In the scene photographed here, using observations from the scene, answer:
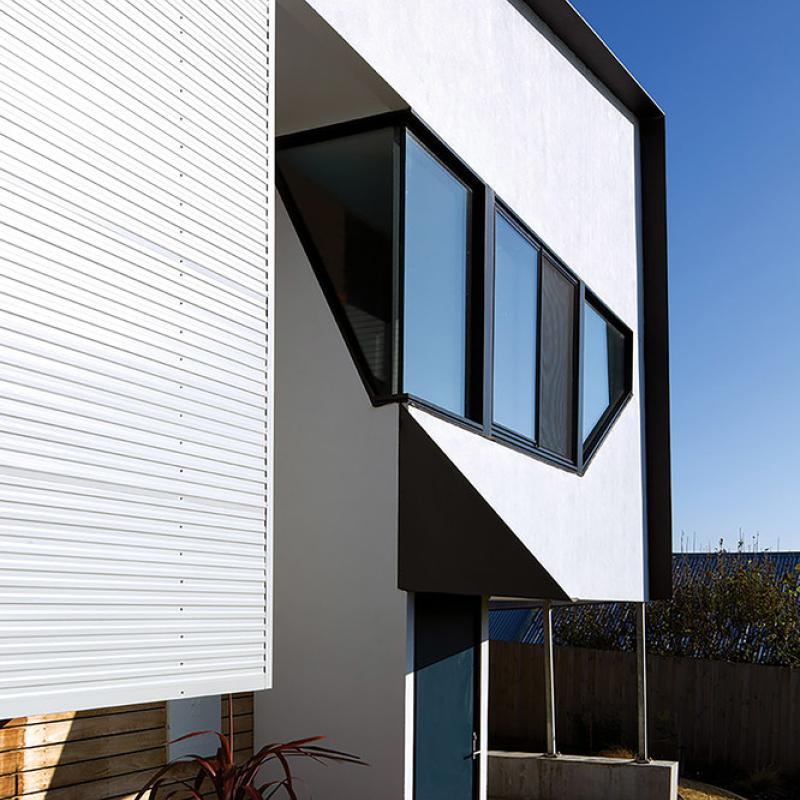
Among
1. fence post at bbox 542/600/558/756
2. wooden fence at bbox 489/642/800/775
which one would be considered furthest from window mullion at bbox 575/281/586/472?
wooden fence at bbox 489/642/800/775

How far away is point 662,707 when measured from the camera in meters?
17.1

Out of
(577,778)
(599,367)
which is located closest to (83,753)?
(599,367)

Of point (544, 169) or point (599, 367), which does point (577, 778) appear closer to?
point (599, 367)

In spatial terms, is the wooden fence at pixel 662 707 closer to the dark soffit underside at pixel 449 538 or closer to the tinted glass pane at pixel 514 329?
the tinted glass pane at pixel 514 329

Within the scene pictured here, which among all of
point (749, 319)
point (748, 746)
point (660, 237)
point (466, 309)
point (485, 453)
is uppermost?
point (749, 319)

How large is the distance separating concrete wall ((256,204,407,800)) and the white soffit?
0.52m

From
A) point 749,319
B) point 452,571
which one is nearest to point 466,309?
point 452,571

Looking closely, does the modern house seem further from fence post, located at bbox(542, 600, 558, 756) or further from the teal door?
fence post, located at bbox(542, 600, 558, 756)

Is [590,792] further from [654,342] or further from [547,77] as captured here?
[547,77]

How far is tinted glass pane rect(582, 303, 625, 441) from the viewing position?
10.6 metres

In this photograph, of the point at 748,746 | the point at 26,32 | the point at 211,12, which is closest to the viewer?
the point at 26,32

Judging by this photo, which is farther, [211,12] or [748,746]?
[748,746]

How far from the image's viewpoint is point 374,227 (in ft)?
22.4

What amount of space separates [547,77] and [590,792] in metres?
8.09
